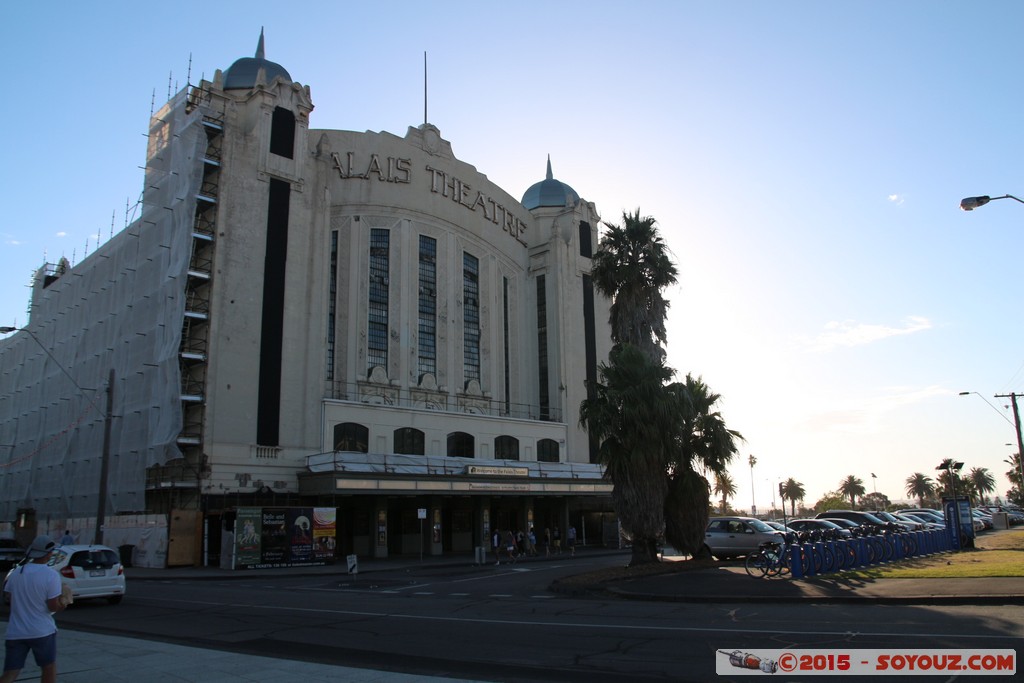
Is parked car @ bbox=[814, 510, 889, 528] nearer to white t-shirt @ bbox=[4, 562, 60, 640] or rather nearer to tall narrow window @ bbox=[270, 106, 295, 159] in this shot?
white t-shirt @ bbox=[4, 562, 60, 640]

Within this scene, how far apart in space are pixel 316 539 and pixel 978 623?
29274mm

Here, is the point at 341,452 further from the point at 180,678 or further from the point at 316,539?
the point at 180,678

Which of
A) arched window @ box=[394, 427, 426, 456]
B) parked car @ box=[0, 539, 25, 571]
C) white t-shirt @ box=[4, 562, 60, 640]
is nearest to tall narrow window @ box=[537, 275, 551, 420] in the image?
arched window @ box=[394, 427, 426, 456]

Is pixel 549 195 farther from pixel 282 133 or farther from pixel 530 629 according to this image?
pixel 530 629

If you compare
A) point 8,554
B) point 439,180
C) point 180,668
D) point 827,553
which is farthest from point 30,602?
point 439,180

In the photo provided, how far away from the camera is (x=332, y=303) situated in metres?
46.7

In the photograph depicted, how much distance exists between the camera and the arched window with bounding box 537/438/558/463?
53422mm

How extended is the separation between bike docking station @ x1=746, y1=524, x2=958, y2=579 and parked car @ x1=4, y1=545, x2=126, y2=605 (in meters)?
16.5

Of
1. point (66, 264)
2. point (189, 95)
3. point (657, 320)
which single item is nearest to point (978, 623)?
point (657, 320)

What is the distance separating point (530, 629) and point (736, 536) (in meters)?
16.8

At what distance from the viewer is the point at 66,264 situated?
2756 inches

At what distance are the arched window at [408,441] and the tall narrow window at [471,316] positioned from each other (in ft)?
27.1

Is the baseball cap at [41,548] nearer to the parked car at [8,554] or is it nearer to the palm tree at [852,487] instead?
the parked car at [8,554]

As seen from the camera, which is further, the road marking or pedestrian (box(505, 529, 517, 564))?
pedestrian (box(505, 529, 517, 564))
